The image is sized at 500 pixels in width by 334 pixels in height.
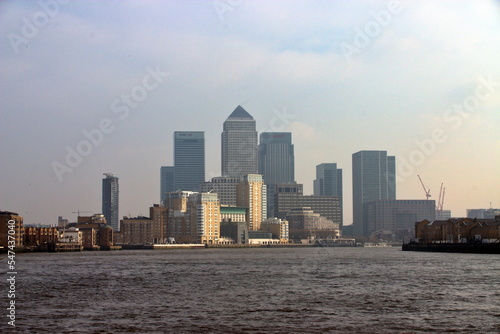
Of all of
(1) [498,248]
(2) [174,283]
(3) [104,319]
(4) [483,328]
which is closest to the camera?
(4) [483,328]

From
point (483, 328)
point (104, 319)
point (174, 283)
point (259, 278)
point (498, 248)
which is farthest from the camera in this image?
point (498, 248)

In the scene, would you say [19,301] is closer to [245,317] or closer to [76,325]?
[76,325]

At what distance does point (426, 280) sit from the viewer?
8162cm

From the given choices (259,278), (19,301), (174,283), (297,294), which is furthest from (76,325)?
(259,278)

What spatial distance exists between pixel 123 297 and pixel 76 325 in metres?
16.6

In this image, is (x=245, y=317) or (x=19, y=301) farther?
(x=19, y=301)

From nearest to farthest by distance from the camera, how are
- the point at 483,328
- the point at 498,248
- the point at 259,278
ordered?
the point at 483,328 → the point at 259,278 → the point at 498,248

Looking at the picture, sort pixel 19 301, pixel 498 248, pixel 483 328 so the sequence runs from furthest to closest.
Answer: pixel 498 248 → pixel 19 301 → pixel 483 328

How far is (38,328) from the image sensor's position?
46812mm

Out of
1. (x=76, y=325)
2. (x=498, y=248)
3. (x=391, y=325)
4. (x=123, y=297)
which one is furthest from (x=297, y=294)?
(x=498, y=248)

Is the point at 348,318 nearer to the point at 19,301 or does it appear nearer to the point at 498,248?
the point at 19,301

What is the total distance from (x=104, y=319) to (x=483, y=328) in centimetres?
2379

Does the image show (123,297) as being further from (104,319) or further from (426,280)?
(426,280)

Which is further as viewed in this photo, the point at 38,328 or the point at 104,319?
the point at 104,319
